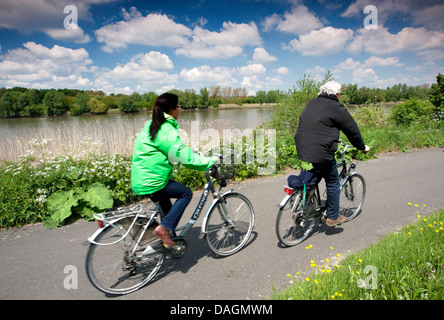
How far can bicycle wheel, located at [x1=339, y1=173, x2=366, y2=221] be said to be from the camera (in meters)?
4.24

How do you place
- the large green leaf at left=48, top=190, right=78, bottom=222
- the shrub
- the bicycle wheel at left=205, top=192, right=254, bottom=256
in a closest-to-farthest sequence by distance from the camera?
the bicycle wheel at left=205, top=192, right=254, bottom=256
the large green leaf at left=48, top=190, right=78, bottom=222
the shrub

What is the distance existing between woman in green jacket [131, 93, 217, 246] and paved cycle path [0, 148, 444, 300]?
0.65m

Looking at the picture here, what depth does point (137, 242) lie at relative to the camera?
9.07 ft

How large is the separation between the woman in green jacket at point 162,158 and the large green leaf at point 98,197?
184cm

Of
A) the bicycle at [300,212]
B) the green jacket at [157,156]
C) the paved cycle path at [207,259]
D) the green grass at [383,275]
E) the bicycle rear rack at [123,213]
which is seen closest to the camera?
the green grass at [383,275]

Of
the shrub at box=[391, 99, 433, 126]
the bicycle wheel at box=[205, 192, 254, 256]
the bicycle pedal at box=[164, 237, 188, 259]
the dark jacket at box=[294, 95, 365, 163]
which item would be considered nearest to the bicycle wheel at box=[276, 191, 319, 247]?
the bicycle wheel at box=[205, 192, 254, 256]

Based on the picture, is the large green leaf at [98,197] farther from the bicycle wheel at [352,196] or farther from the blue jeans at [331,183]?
the bicycle wheel at [352,196]

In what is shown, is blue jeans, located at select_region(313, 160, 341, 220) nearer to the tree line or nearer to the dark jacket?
the dark jacket

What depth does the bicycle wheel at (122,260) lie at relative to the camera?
2.53 meters

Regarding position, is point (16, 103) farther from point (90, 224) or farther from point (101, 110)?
point (90, 224)

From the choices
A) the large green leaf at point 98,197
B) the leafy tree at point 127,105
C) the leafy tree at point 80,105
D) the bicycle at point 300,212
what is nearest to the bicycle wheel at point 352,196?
the bicycle at point 300,212

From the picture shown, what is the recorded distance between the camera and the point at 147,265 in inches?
119
